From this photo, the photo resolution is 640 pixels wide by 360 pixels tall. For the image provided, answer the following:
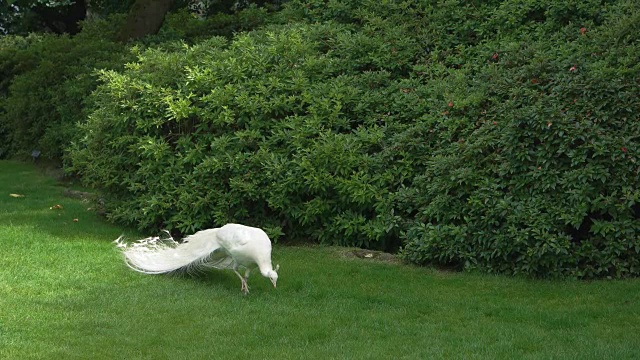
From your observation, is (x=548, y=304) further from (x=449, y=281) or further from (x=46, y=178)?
(x=46, y=178)

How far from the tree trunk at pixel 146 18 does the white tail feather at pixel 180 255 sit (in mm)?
6864

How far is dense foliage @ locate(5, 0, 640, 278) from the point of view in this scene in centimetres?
692

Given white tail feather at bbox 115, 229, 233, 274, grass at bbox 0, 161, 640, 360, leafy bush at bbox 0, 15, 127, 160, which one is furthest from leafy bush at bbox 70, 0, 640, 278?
leafy bush at bbox 0, 15, 127, 160

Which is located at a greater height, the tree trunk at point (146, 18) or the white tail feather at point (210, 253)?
the tree trunk at point (146, 18)

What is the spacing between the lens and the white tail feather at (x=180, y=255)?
685 cm

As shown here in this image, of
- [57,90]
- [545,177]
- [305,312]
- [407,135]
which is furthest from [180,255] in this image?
[57,90]

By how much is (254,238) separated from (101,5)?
1464 cm

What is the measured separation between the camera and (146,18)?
1373cm

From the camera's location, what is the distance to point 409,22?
9938 millimetres

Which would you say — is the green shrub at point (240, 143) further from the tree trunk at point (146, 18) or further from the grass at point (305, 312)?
the tree trunk at point (146, 18)

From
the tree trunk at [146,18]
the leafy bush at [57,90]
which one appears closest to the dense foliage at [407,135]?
the leafy bush at [57,90]

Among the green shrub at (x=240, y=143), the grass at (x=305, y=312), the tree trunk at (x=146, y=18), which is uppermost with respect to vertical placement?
the tree trunk at (x=146, y=18)

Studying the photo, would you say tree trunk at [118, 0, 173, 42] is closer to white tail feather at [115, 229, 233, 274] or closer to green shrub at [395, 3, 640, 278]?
white tail feather at [115, 229, 233, 274]

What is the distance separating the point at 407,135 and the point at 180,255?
92.9 inches
